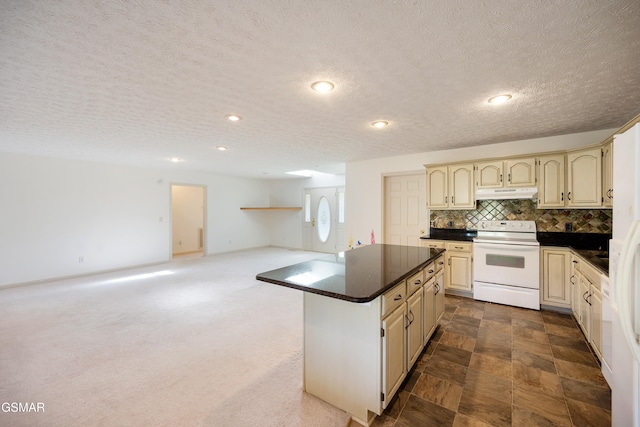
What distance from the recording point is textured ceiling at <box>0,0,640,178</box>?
1.32m

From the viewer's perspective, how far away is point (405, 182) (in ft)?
16.2

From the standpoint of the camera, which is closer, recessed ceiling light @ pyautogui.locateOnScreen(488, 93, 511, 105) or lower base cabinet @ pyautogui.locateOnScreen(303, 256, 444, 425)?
lower base cabinet @ pyautogui.locateOnScreen(303, 256, 444, 425)

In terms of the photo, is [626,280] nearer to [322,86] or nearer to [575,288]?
[322,86]

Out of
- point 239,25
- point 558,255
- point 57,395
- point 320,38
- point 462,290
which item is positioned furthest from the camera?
point 462,290

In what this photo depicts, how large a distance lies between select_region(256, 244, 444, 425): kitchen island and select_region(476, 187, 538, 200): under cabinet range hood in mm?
2327

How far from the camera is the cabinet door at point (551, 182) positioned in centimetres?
335

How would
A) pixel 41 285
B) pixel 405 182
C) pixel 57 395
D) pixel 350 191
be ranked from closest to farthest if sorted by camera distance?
pixel 57 395, pixel 41 285, pixel 405 182, pixel 350 191

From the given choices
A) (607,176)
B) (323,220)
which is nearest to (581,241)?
(607,176)

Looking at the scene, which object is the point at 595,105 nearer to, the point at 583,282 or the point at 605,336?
the point at 583,282

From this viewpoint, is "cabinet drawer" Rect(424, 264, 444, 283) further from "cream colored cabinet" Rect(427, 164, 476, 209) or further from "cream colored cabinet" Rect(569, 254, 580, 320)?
"cream colored cabinet" Rect(427, 164, 476, 209)

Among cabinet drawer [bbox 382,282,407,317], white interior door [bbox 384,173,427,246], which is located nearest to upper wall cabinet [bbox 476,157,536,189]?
white interior door [bbox 384,173,427,246]

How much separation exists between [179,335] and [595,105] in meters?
4.71

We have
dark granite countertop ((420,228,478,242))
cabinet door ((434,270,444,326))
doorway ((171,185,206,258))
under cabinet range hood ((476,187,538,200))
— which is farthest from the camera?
doorway ((171,185,206,258))

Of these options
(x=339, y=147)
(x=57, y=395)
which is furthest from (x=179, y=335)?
(x=339, y=147)
